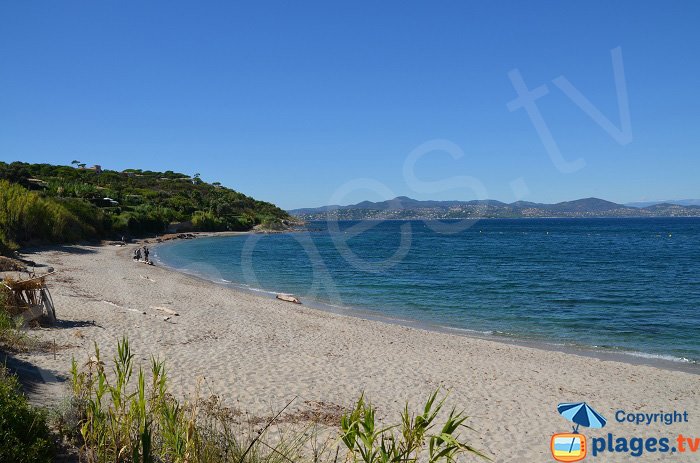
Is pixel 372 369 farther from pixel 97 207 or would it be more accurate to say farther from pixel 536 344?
pixel 97 207

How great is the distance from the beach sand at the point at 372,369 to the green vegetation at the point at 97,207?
17475mm

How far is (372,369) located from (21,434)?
8.02 m

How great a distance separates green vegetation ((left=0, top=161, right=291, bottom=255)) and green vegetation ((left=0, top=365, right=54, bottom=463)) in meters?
25.8

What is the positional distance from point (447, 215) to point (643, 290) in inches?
5727

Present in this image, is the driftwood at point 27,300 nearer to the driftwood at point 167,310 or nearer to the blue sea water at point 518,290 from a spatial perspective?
the driftwood at point 167,310

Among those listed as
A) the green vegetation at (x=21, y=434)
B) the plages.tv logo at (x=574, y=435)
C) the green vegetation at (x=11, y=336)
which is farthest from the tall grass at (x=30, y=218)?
the plages.tv logo at (x=574, y=435)

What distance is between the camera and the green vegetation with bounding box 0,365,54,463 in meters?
3.75

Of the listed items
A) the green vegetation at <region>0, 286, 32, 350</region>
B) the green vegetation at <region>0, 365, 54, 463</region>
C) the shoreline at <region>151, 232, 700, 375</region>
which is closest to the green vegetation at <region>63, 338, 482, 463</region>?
the green vegetation at <region>0, 365, 54, 463</region>

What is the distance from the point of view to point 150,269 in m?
30.4

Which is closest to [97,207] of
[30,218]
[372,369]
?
[30,218]

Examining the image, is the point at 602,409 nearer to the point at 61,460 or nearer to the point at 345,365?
the point at 345,365

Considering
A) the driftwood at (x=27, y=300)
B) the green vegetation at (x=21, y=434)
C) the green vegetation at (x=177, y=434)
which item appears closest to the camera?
the green vegetation at (x=177, y=434)

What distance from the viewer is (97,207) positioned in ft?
179

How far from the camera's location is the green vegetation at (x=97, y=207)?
35969 mm
